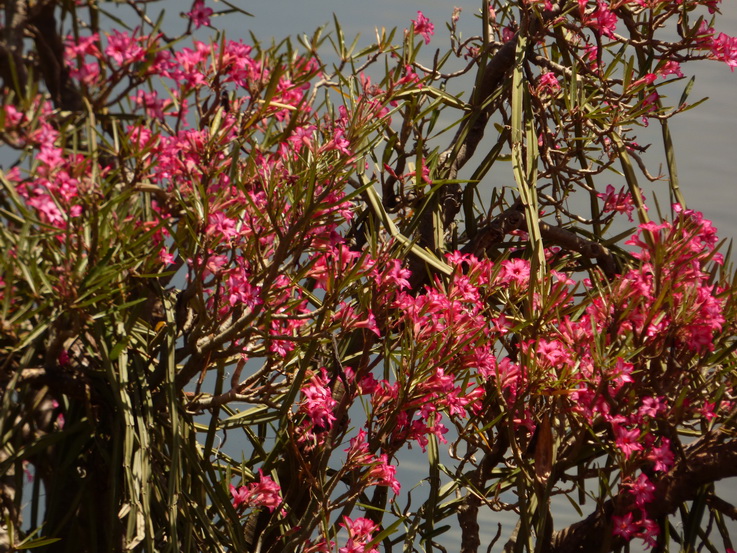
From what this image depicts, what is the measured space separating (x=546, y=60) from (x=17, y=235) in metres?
0.85

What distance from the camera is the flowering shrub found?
0.79 metres

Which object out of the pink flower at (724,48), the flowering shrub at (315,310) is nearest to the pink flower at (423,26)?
the flowering shrub at (315,310)

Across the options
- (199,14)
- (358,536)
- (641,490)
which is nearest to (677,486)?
(641,490)

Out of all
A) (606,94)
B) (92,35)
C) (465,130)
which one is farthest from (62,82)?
(606,94)

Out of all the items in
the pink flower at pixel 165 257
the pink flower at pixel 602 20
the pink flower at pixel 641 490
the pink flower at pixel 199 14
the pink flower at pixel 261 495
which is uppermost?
the pink flower at pixel 602 20

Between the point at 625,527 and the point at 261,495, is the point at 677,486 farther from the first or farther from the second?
the point at 261,495

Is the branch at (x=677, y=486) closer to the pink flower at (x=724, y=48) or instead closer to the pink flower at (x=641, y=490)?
the pink flower at (x=641, y=490)

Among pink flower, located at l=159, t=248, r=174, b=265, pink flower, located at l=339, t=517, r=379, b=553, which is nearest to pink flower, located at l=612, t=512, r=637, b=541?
pink flower, located at l=339, t=517, r=379, b=553

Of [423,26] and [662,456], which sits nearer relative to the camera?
[662,456]

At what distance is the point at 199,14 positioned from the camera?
0.78 meters

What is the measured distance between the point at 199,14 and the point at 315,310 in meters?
0.34

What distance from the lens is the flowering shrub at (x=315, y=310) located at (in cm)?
79

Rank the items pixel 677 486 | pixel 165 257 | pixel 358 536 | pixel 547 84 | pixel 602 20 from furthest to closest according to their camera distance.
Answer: pixel 547 84 < pixel 602 20 < pixel 677 486 < pixel 358 536 < pixel 165 257

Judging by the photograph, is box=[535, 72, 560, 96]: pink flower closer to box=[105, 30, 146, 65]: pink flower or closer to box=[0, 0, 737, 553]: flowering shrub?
box=[0, 0, 737, 553]: flowering shrub
